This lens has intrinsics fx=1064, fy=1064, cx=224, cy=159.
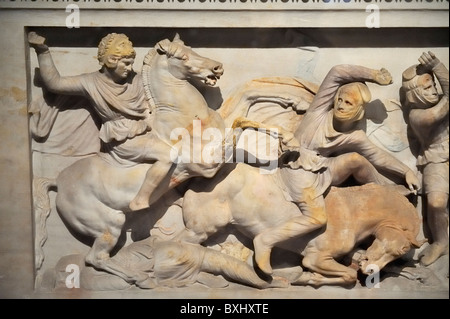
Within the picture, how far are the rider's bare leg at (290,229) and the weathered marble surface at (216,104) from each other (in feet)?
0.76

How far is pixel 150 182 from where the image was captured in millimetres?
6242

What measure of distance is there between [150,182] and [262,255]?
798 mm

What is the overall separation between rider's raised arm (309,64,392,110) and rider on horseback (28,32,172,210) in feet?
3.35

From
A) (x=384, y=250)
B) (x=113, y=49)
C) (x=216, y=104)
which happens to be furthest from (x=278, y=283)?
(x=113, y=49)

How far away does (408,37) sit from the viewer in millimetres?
6539

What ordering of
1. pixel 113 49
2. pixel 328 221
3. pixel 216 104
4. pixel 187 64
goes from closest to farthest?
1. pixel 113 49
2. pixel 187 64
3. pixel 328 221
4. pixel 216 104

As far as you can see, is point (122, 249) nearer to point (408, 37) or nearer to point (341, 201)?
point (341, 201)

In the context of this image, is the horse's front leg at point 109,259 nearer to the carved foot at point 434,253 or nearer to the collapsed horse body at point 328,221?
the collapsed horse body at point 328,221

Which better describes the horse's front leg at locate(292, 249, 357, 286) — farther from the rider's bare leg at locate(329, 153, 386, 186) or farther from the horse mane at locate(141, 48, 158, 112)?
the horse mane at locate(141, 48, 158, 112)

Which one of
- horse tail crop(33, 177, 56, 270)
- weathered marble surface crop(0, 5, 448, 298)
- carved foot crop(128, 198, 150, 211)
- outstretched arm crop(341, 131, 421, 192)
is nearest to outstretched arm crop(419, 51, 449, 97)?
weathered marble surface crop(0, 5, 448, 298)

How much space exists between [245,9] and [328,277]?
5.53 ft

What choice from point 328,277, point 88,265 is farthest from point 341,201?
point 88,265

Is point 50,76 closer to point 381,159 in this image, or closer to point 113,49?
point 113,49
